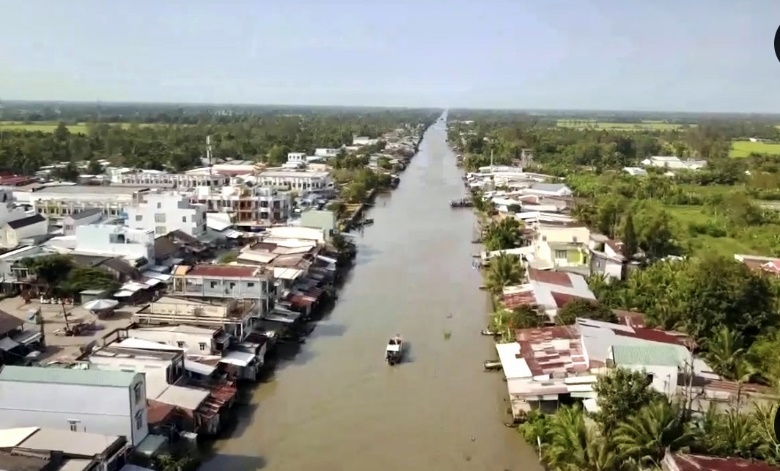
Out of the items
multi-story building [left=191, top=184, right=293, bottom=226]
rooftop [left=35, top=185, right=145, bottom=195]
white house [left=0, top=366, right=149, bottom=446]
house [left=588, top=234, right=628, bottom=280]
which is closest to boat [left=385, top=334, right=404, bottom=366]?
white house [left=0, top=366, right=149, bottom=446]

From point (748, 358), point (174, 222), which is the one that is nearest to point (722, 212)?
point (748, 358)

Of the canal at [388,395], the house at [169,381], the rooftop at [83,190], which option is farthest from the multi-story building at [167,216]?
the house at [169,381]

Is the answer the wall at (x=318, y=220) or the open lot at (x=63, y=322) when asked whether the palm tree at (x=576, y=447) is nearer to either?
the open lot at (x=63, y=322)

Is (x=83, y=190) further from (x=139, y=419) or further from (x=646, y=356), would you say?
(x=646, y=356)

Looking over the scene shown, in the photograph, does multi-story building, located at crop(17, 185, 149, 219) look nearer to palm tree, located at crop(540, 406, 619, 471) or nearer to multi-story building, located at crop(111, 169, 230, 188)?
multi-story building, located at crop(111, 169, 230, 188)

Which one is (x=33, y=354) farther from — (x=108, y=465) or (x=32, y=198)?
(x=32, y=198)
